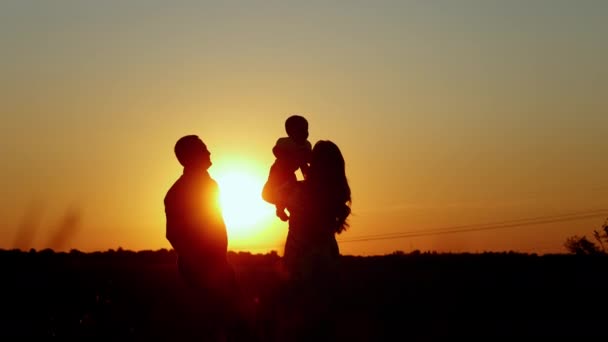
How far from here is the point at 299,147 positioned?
10055mm

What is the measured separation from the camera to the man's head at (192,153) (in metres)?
10.2

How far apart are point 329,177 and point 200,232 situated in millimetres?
1323

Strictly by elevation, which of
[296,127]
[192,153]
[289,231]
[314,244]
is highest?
[296,127]

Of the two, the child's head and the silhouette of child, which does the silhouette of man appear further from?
the child's head

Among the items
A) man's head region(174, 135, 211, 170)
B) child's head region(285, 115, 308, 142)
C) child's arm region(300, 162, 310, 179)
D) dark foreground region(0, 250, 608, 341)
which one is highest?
child's head region(285, 115, 308, 142)

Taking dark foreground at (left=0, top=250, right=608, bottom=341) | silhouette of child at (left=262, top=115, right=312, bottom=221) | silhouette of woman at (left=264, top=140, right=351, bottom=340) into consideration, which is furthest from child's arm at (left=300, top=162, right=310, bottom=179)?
dark foreground at (left=0, top=250, right=608, bottom=341)

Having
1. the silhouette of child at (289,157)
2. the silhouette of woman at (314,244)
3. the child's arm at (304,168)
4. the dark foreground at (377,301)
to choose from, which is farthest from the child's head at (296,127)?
the dark foreground at (377,301)

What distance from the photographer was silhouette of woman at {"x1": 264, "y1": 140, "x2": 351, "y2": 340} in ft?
32.0

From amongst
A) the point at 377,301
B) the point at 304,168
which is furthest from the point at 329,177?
the point at 377,301

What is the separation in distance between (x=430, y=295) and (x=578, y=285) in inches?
122

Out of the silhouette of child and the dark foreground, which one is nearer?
the silhouette of child

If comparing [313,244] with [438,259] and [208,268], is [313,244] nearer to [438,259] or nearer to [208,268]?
[208,268]

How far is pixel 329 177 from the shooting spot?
31.8ft

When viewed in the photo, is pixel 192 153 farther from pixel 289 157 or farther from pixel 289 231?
pixel 289 231
